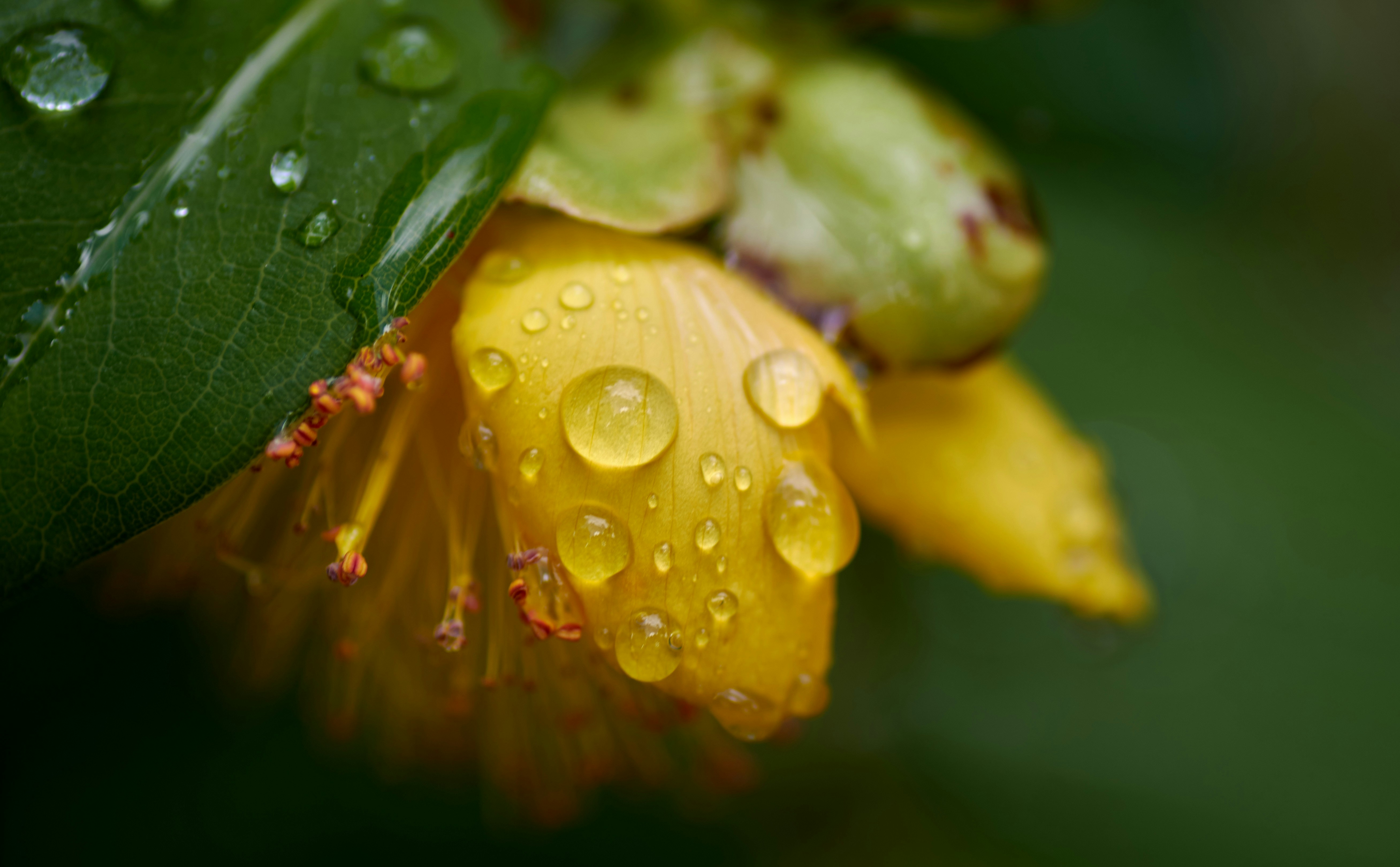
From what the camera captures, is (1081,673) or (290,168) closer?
(290,168)

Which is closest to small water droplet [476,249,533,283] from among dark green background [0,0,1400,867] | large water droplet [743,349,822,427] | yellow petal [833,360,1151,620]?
large water droplet [743,349,822,427]

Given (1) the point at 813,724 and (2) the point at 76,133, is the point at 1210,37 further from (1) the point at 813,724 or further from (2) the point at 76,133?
(2) the point at 76,133

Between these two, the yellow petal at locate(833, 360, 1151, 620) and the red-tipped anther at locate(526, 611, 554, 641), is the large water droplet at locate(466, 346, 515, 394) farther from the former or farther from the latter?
the yellow petal at locate(833, 360, 1151, 620)

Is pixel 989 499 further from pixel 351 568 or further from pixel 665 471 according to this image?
pixel 351 568

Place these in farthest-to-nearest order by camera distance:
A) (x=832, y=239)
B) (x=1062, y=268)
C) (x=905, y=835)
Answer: (x=1062, y=268)
(x=905, y=835)
(x=832, y=239)

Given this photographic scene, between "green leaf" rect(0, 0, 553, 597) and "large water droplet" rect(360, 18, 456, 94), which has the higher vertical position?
"large water droplet" rect(360, 18, 456, 94)

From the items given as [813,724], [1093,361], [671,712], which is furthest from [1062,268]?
[671,712]

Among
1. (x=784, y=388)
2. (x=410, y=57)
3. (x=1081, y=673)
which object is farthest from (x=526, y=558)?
(x=1081, y=673)
